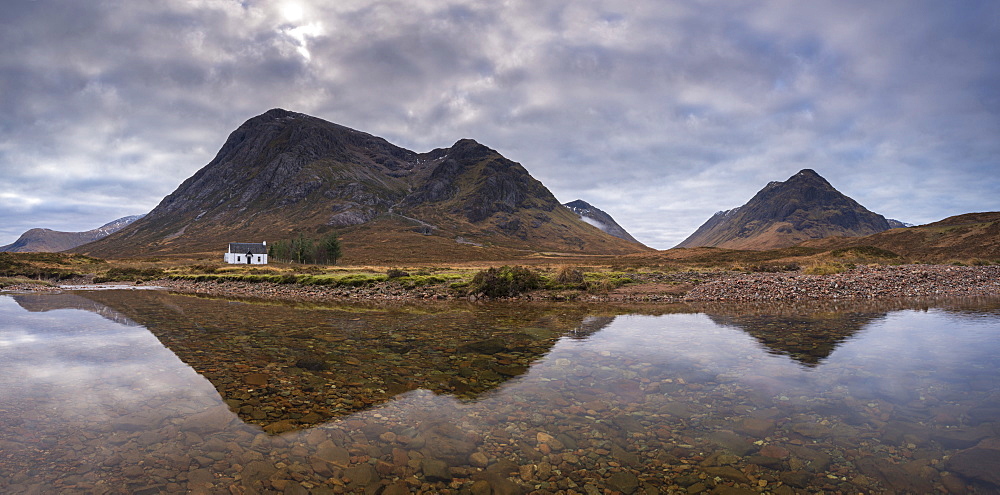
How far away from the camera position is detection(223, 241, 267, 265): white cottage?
116m

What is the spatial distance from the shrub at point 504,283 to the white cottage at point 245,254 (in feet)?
340

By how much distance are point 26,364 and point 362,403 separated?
38.7 feet

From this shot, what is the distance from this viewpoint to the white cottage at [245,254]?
116 metres

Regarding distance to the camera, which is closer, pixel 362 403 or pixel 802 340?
pixel 362 403

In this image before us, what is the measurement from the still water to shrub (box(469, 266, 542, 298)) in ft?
54.5

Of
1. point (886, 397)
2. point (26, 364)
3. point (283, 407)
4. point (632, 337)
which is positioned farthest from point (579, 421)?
point (26, 364)

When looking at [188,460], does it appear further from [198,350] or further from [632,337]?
[632,337]

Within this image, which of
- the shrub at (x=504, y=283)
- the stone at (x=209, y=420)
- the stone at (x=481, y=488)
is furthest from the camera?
the shrub at (x=504, y=283)

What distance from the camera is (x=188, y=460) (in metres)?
6.64

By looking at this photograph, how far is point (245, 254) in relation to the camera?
117 m

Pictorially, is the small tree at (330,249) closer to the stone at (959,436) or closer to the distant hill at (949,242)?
the stone at (959,436)

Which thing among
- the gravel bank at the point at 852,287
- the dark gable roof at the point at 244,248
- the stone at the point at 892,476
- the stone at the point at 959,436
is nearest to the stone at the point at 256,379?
the stone at the point at 892,476

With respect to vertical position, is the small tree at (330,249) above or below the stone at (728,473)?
above

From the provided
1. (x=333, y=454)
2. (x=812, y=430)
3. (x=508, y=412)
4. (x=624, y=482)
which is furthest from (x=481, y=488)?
(x=812, y=430)
